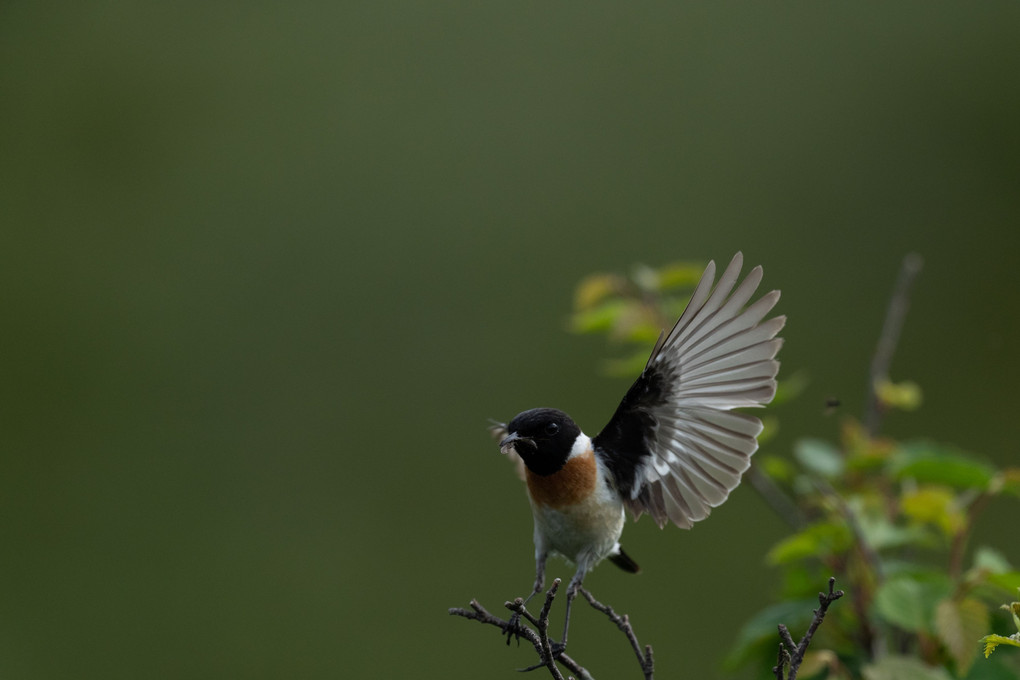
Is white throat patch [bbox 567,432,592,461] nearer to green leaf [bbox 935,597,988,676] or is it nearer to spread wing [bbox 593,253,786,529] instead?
spread wing [bbox 593,253,786,529]

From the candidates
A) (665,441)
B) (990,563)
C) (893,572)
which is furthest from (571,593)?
(990,563)

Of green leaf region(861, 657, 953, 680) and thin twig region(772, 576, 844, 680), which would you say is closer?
thin twig region(772, 576, 844, 680)

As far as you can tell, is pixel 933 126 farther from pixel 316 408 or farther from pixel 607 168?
pixel 316 408

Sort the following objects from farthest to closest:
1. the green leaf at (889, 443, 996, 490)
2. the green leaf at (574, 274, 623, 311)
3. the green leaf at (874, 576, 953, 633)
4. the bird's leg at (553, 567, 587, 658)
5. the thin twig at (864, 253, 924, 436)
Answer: the green leaf at (574, 274, 623, 311) < the thin twig at (864, 253, 924, 436) < the green leaf at (889, 443, 996, 490) < the green leaf at (874, 576, 953, 633) < the bird's leg at (553, 567, 587, 658)

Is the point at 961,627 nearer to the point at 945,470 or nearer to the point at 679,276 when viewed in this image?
the point at 945,470

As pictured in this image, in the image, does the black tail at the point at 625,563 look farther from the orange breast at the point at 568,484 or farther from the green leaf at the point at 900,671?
the green leaf at the point at 900,671

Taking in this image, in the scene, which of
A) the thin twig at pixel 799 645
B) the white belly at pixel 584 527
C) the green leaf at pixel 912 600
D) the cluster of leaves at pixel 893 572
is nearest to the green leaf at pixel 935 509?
the cluster of leaves at pixel 893 572

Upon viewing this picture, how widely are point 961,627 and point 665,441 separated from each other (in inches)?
12.9

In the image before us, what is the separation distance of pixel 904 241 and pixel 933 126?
1.59 feet

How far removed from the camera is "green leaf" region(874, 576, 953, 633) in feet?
3.04

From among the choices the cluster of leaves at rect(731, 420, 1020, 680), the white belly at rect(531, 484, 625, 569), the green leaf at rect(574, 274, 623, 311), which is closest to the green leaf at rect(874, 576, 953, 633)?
the cluster of leaves at rect(731, 420, 1020, 680)

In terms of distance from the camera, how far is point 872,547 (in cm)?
109

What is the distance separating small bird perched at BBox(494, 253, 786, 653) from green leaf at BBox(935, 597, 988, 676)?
0.24m

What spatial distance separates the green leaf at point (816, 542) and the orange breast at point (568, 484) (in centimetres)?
23
